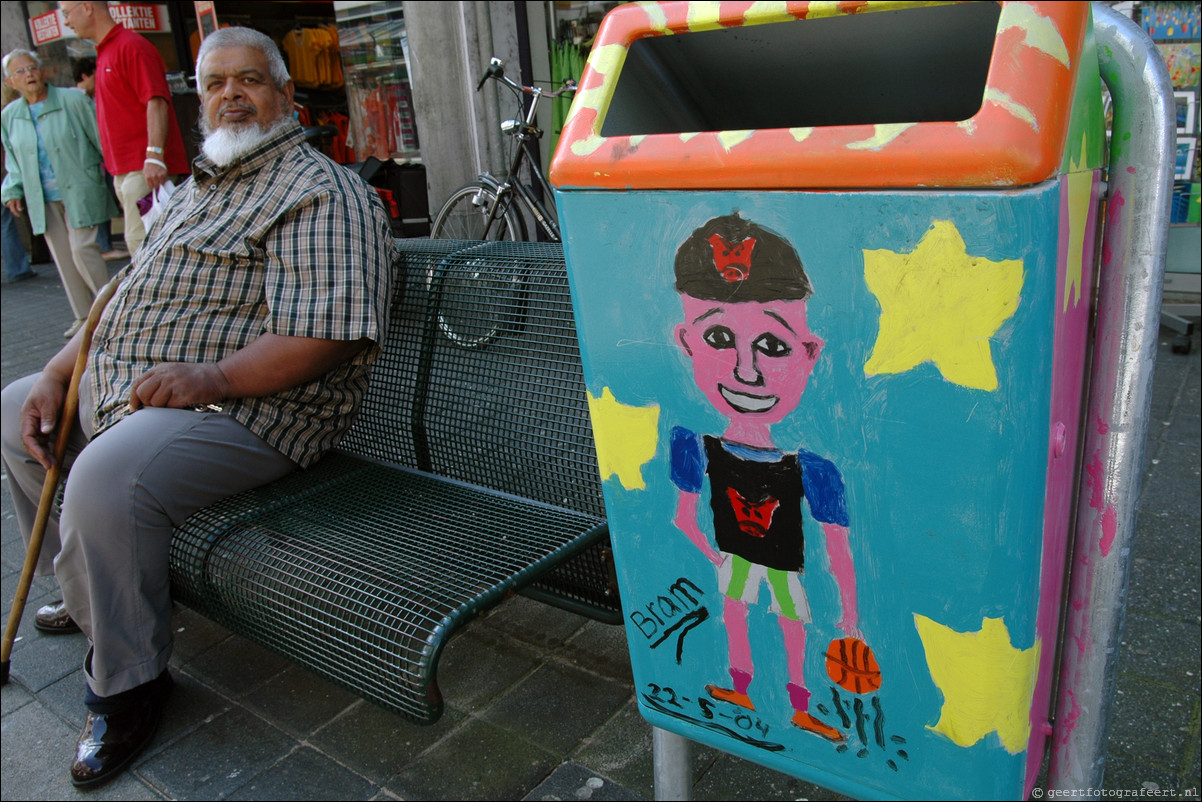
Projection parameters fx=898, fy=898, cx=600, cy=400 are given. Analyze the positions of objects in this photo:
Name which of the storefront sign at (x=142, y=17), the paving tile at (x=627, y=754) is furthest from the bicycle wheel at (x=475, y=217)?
the storefront sign at (x=142, y=17)

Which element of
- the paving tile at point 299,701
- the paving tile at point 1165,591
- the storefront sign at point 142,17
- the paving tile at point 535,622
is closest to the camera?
the paving tile at point 299,701

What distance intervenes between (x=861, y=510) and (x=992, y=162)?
1.32 ft

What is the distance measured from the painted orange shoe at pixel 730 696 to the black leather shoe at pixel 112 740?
4.86 ft

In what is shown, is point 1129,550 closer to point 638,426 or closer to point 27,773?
point 638,426

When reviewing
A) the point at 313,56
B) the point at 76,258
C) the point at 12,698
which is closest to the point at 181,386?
the point at 12,698

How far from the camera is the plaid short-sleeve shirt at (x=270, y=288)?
2.14 metres

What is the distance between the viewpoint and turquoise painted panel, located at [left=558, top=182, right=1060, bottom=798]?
0.89 meters

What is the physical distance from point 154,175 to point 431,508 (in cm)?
389

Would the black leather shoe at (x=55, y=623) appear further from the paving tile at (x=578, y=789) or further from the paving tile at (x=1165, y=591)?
the paving tile at (x=1165, y=591)

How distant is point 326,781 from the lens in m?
1.93

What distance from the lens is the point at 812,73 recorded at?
134cm

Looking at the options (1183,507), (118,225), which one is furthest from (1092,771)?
(118,225)

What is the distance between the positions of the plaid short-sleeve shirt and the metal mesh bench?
0.49 ft

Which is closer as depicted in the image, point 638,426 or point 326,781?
point 638,426
